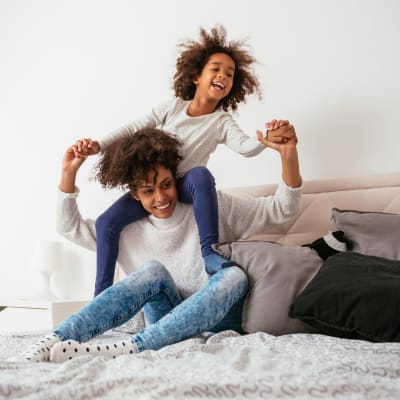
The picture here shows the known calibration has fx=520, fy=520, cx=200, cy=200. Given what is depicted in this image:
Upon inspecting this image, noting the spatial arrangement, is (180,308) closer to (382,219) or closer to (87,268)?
(382,219)

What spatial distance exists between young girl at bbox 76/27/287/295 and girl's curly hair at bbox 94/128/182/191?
2.3 inches

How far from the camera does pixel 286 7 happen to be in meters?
2.34

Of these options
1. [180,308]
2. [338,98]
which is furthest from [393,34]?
[180,308]

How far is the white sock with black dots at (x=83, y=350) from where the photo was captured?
118 centimetres

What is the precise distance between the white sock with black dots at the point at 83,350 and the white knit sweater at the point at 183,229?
55 centimetres

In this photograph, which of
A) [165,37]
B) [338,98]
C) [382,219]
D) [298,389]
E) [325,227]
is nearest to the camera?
[298,389]

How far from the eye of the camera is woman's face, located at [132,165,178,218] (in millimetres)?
1742

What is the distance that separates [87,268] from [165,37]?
1.27m

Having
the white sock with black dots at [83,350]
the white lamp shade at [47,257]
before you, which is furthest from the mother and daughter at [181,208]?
the white lamp shade at [47,257]

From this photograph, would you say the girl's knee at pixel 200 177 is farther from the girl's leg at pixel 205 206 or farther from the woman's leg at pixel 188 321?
the woman's leg at pixel 188 321

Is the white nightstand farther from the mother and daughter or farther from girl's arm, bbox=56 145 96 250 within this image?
the mother and daughter

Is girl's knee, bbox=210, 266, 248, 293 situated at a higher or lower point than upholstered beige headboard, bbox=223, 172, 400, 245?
lower

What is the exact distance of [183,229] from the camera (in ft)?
5.90

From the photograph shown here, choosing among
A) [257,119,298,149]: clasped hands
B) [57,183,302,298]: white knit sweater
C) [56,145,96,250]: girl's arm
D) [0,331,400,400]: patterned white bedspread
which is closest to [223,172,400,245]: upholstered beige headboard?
[57,183,302,298]: white knit sweater
